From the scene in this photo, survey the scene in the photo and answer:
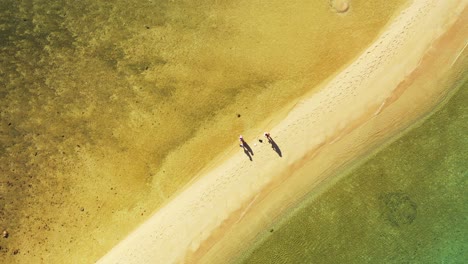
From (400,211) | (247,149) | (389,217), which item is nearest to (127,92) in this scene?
(247,149)

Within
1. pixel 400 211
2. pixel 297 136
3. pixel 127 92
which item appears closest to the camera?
pixel 400 211

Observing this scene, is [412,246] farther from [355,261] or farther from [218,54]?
[218,54]

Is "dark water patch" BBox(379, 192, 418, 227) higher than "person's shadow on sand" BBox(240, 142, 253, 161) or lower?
lower

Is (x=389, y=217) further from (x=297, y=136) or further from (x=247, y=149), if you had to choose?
(x=247, y=149)

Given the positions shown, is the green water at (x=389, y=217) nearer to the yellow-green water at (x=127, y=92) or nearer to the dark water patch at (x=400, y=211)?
the dark water patch at (x=400, y=211)

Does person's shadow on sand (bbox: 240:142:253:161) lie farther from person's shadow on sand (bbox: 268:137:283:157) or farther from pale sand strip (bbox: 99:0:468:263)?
person's shadow on sand (bbox: 268:137:283:157)

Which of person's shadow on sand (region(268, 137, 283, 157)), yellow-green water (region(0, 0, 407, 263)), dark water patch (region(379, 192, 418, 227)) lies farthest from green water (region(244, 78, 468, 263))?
yellow-green water (region(0, 0, 407, 263))
